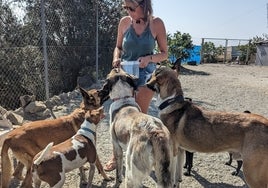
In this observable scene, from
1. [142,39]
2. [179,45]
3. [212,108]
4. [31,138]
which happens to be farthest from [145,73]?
[179,45]

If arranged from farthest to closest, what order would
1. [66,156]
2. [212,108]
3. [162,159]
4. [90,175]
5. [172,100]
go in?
[212,108] → [172,100] → [90,175] → [66,156] → [162,159]

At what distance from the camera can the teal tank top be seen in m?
4.67

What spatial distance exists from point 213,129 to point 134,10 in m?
1.89

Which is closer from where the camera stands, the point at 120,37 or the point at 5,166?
the point at 5,166

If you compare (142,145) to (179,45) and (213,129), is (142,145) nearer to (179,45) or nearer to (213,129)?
(213,129)

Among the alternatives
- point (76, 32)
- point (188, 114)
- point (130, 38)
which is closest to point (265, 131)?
point (188, 114)

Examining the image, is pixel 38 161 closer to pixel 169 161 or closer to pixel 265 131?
pixel 169 161

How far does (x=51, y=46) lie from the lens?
10305 mm

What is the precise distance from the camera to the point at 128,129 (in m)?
3.77

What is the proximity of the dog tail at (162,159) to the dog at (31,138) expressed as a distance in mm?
1683

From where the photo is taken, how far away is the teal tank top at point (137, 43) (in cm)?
467

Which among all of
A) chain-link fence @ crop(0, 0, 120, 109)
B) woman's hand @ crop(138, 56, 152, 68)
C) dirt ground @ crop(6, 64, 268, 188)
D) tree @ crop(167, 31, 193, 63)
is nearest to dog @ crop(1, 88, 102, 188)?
dirt ground @ crop(6, 64, 268, 188)

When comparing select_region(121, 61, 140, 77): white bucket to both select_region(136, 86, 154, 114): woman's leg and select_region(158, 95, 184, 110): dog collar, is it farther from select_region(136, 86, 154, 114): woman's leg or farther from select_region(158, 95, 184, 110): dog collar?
select_region(158, 95, 184, 110): dog collar

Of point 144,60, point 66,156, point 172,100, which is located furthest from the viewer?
point 144,60
